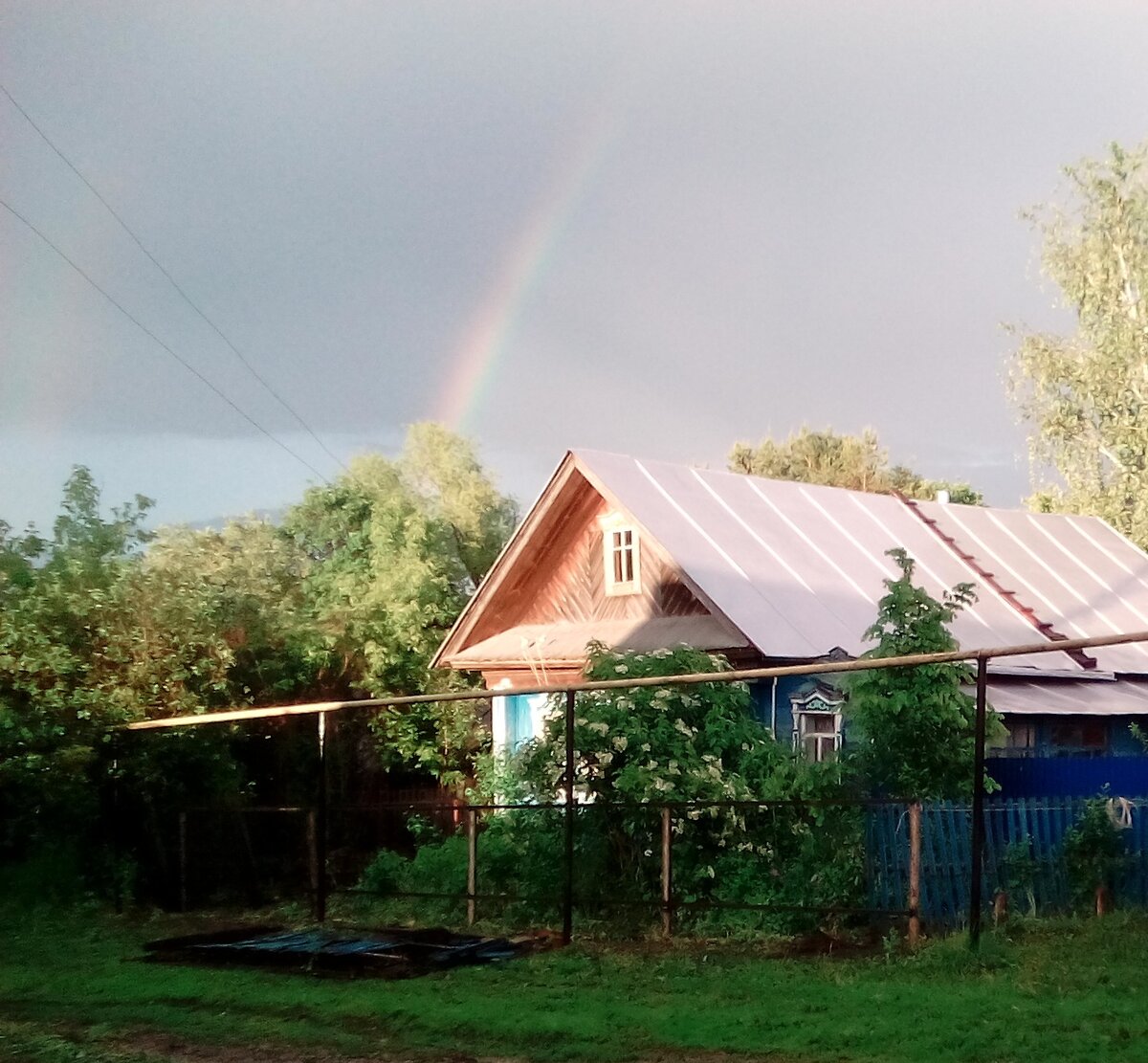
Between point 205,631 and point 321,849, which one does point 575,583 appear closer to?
point 205,631

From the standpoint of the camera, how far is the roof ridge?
20938 mm

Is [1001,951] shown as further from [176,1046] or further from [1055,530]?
[1055,530]

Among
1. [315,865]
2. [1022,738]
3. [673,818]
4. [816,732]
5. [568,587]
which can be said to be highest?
[568,587]

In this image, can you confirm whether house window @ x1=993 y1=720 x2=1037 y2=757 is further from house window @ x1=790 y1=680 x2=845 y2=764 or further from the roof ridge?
house window @ x1=790 y1=680 x2=845 y2=764

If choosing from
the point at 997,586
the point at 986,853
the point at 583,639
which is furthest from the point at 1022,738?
the point at 986,853

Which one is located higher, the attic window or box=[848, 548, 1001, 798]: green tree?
the attic window

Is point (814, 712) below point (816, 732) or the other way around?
the other way around

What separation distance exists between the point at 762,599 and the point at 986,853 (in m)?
7.13

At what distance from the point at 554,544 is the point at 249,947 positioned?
1077cm

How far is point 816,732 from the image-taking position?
1780 centimetres

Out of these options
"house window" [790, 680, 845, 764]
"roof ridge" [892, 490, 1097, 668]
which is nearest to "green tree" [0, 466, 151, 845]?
"house window" [790, 680, 845, 764]

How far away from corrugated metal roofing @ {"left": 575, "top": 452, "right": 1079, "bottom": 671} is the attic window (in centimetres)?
75

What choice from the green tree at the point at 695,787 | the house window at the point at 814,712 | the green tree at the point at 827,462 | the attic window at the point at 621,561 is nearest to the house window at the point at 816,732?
the house window at the point at 814,712

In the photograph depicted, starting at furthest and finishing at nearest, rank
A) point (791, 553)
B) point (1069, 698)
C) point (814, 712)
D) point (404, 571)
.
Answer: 1. point (404, 571)
2. point (791, 553)
3. point (1069, 698)
4. point (814, 712)
